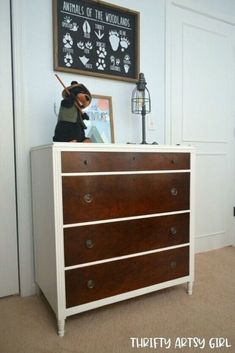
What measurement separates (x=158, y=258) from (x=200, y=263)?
0.79 metres

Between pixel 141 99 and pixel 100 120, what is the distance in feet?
1.16

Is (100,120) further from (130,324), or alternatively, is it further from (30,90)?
(130,324)

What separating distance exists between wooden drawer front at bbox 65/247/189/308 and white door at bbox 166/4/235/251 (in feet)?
2.78

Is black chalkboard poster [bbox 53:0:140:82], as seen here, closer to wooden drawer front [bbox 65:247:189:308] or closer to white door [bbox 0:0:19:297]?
white door [bbox 0:0:19:297]

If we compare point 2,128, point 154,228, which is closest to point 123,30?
point 2,128

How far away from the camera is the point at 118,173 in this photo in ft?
4.49

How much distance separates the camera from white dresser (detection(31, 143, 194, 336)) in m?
1.26

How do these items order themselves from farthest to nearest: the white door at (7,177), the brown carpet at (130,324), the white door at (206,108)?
the white door at (206,108) → the white door at (7,177) → the brown carpet at (130,324)

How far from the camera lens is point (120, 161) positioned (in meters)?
1.37

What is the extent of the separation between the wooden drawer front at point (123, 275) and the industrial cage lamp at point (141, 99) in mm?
817

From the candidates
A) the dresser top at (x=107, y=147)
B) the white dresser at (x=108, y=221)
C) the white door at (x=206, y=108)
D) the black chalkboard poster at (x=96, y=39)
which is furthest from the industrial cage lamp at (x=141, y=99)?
the white dresser at (x=108, y=221)

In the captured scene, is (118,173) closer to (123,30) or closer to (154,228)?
(154,228)

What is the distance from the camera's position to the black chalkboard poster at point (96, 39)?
1673 millimetres

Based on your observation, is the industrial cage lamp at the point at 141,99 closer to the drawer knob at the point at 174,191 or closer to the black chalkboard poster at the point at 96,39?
the black chalkboard poster at the point at 96,39
